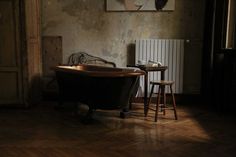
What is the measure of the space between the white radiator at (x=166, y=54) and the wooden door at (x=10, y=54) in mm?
1953

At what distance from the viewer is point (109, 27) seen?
5.12 metres

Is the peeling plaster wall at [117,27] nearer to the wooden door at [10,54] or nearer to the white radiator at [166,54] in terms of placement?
the white radiator at [166,54]

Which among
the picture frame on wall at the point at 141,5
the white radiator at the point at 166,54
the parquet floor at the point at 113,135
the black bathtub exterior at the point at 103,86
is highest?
the picture frame on wall at the point at 141,5

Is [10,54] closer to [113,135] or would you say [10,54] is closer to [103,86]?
[103,86]

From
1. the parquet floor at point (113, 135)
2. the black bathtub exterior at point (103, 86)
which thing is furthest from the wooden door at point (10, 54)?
the black bathtub exterior at point (103, 86)

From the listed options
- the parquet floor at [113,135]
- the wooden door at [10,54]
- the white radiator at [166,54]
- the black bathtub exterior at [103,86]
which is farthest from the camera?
the white radiator at [166,54]

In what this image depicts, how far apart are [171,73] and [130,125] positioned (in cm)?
158

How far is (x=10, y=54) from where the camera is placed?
450 cm

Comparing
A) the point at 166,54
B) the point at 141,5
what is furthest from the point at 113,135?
the point at 141,5

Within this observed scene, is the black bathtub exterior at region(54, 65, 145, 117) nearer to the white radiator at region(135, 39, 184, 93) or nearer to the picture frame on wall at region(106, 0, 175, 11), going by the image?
the white radiator at region(135, 39, 184, 93)

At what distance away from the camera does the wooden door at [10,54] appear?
4395 millimetres

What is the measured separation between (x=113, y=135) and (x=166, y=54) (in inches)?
82.0

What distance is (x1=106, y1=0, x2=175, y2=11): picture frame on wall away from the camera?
4961 millimetres

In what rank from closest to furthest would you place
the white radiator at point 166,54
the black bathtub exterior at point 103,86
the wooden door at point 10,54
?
the black bathtub exterior at point 103,86 → the wooden door at point 10,54 → the white radiator at point 166,54
